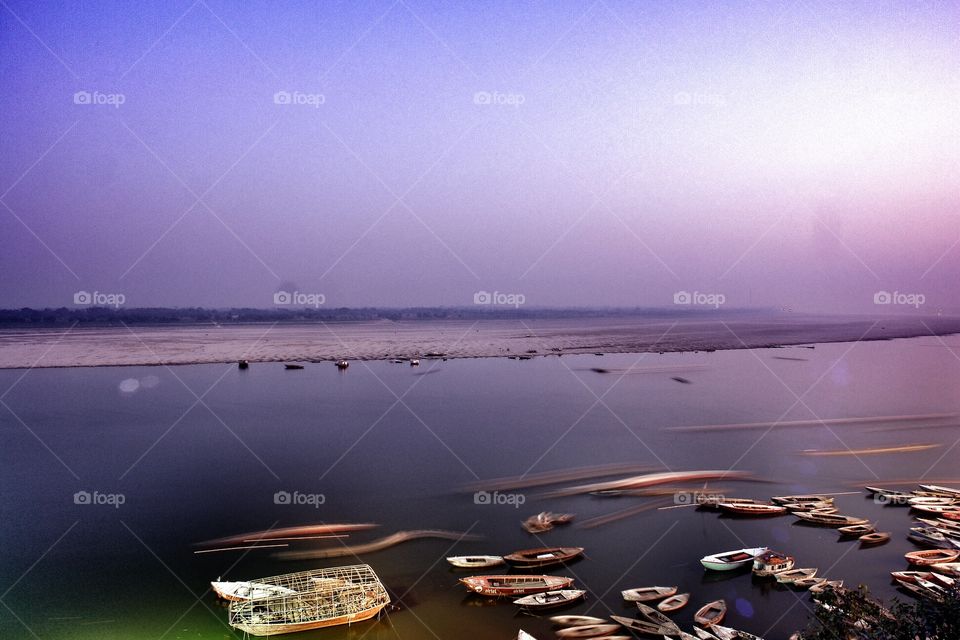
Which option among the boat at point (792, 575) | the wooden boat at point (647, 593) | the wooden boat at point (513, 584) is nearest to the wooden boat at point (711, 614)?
the wooden boat at point (647, 593)

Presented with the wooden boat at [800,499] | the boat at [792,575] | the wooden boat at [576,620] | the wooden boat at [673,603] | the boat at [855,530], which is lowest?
the wooden boat at [576,620]

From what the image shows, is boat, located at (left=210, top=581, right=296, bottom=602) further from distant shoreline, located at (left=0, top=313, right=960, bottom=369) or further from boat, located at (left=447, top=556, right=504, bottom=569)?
distant shoreline, located at (left=0, top=313, right=960, bottom=369)

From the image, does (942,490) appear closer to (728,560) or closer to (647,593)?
(728,560)

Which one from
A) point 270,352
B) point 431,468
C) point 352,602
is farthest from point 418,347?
point 352,602

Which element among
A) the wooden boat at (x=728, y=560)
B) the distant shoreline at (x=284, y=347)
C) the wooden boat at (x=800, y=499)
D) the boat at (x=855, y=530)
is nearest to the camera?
the wooden boat at (x=728, y=560)

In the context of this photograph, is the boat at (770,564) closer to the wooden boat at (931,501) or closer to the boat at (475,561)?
the boat at (475,561)

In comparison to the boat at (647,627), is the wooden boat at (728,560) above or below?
above
